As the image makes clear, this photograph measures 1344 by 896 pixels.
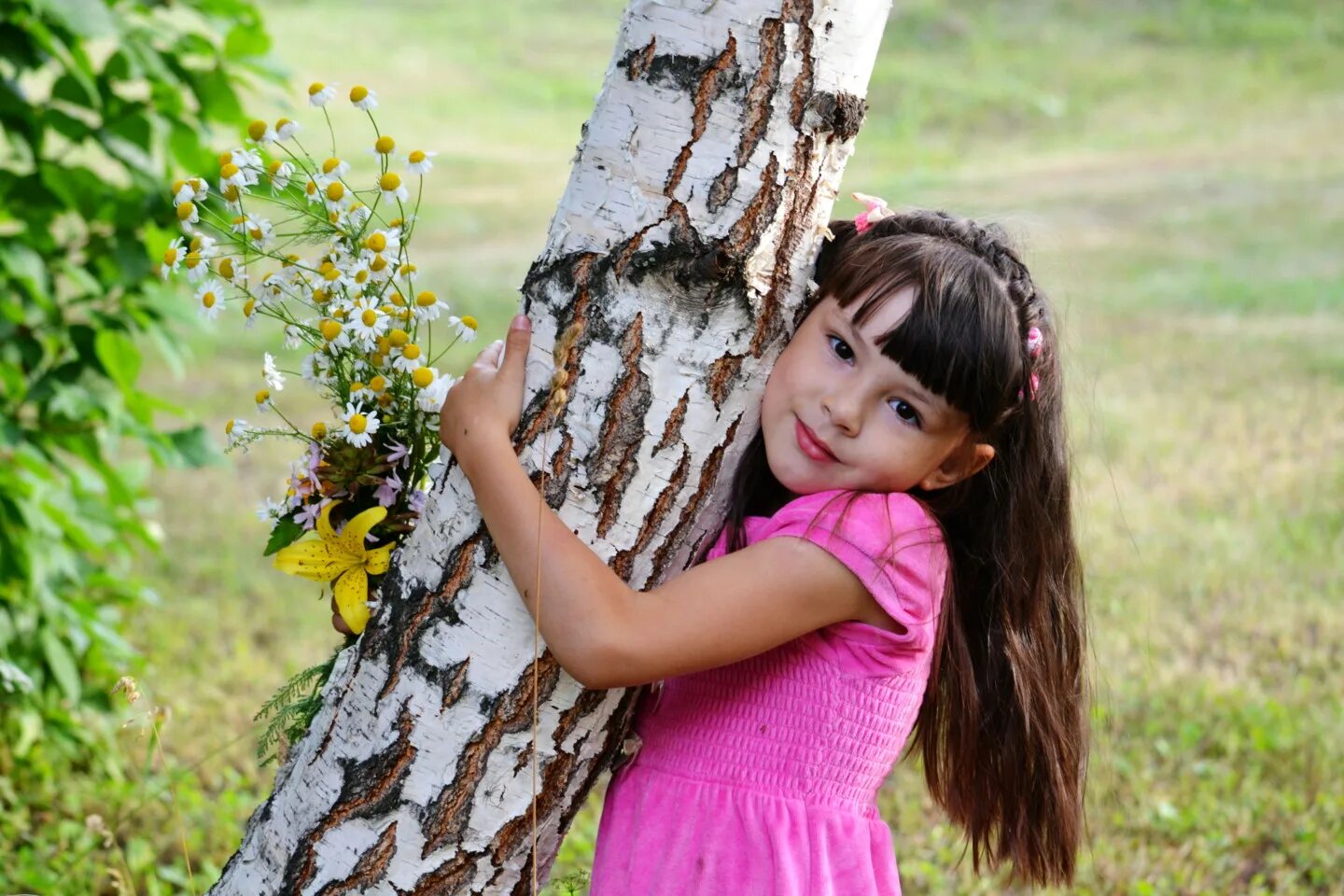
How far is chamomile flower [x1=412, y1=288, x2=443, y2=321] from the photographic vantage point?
169 cm

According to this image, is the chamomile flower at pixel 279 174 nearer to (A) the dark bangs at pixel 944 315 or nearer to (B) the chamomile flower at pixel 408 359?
(B) the chamomile flower at pixel 408 359

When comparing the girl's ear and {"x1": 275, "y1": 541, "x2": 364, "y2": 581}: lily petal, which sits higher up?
the girl's ear

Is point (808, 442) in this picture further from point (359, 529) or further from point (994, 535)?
point (359, 529)

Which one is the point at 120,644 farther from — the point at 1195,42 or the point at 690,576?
the point at 1195,42

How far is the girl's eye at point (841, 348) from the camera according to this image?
175 centimetres

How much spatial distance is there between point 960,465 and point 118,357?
192cm

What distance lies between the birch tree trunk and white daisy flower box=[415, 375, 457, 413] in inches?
4.6

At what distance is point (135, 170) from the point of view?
2.86 m

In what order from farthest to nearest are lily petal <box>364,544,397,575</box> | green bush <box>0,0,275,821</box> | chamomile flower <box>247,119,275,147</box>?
1. green bush <box>0,0,275,821</box>
2. lily petal <box>364,544,397,575</box>
3. chamomile flower <box>247,119,275,147</box>

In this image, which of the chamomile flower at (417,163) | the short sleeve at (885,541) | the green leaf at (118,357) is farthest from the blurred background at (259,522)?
the chamomile flower at (417,163)

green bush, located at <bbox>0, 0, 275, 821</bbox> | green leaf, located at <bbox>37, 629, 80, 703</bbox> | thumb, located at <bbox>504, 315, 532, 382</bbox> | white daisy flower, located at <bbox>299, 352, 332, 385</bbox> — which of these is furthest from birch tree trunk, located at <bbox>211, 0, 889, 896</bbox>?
green leaf, located at <bbox>37, 629, 80, 703</bbox>

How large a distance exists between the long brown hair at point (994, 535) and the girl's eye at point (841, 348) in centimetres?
4

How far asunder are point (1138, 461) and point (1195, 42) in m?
11.7

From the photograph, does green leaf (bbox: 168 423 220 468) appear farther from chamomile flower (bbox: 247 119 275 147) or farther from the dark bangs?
the dark bangs
